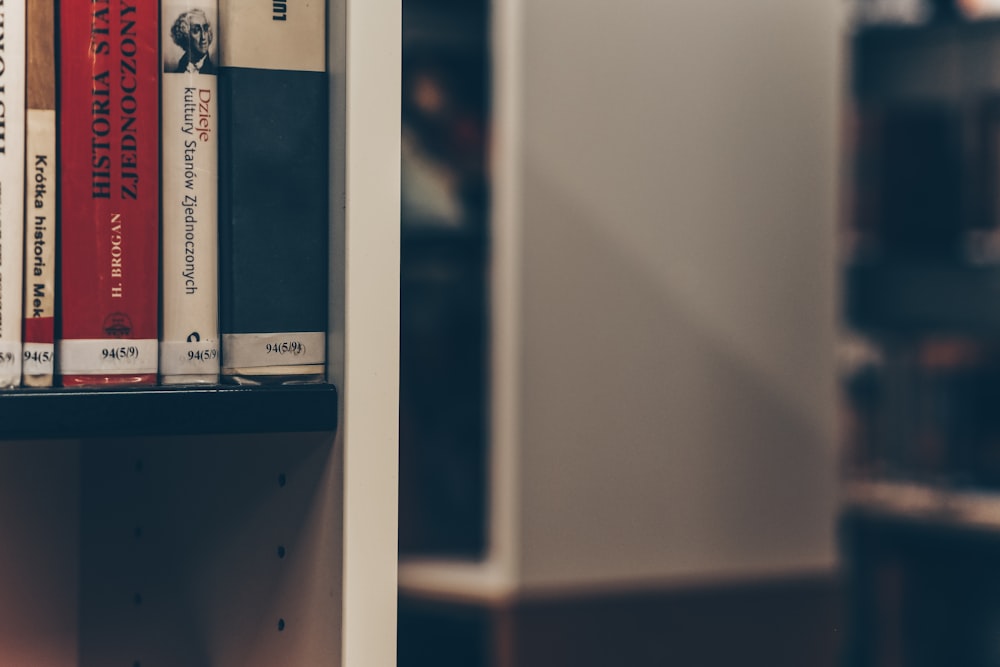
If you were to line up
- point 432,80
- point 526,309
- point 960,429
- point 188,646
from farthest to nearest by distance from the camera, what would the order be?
point 960,429 < point 432,80 < point 526,309 < point 188,646

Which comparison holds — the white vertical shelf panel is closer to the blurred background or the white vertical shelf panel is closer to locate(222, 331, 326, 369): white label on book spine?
locate(222, 331, 326, 369): white label on book spine

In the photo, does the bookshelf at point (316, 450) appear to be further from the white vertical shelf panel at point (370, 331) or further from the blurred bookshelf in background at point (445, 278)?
the blurred bookshelf in background at point (445, 278)

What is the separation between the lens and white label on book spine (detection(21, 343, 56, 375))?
741mm

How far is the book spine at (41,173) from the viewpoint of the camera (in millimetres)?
752

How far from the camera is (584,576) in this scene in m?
2.26

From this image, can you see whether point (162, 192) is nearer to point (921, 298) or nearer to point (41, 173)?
point (41, 173)

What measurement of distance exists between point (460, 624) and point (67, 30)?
5.53 feet

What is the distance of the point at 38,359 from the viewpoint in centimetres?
74

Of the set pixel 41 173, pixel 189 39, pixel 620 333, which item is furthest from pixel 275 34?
pixel 620 333

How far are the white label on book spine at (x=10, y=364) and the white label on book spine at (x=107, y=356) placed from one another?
0.9 inches

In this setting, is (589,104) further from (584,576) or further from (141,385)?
(141,385)

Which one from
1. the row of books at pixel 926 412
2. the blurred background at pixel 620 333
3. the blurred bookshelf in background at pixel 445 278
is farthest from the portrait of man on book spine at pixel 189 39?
the row of books at pixel 926 412

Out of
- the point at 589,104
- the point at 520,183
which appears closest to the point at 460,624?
the point at 520,183

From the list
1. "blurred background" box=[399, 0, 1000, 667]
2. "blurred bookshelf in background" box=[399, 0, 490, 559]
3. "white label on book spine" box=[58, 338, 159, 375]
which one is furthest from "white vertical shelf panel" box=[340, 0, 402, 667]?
"blurred bookshelf in background" box=[399, 0, 490, 559]
